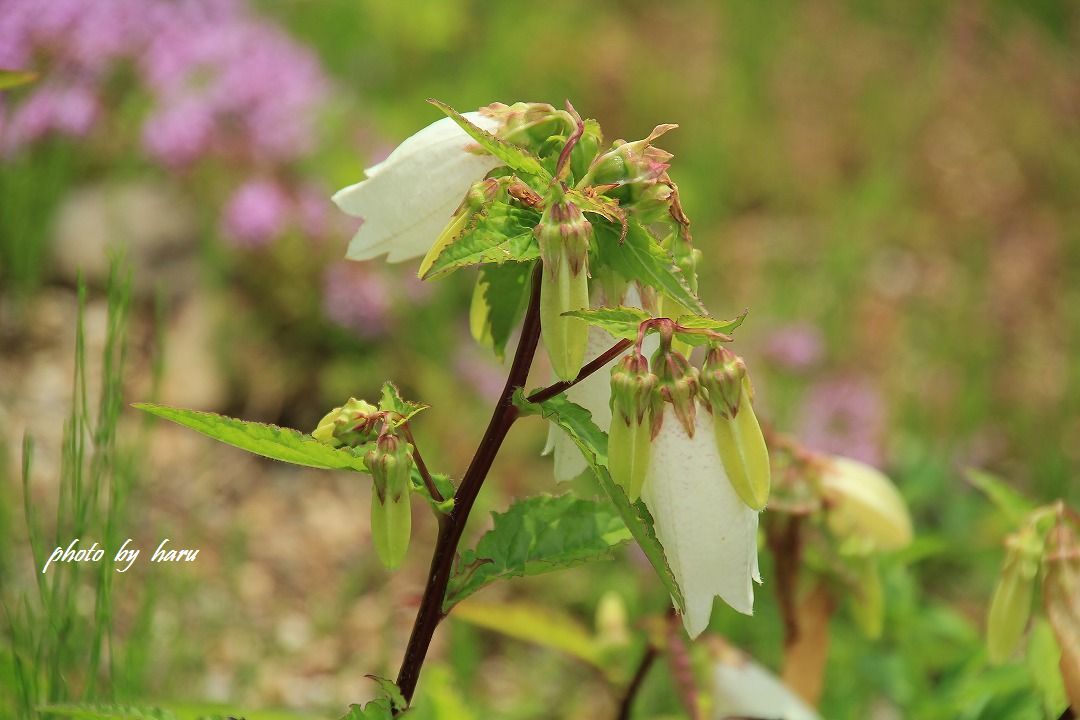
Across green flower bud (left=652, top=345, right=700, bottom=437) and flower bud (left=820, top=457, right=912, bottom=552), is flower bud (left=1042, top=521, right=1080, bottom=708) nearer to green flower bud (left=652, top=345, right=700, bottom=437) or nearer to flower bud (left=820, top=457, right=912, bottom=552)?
flower bud (left=820, top=457, right=912, bottom=552)

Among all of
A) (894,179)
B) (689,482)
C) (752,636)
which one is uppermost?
(689,482)

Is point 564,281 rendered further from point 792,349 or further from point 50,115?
point 792,349

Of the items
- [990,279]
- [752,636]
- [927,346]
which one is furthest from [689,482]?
[990,279]

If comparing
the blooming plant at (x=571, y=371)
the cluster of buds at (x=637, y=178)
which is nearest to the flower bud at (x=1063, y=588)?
the blooming plant at (x=571, y=371)

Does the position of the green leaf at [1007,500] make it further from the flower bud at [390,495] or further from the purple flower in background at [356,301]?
the purple flower in background at [356,301]

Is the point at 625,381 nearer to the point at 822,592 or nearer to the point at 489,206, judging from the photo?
the point at 489,206

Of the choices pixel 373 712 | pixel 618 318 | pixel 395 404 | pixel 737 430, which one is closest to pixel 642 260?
pixel 618 318
